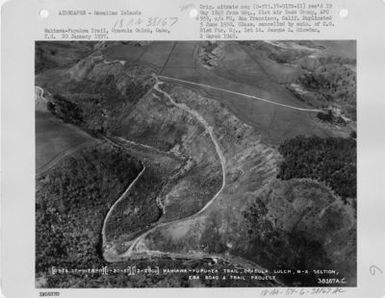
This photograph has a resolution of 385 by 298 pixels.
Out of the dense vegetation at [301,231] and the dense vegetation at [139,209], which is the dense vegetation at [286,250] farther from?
the dense vegetation at [139,209]

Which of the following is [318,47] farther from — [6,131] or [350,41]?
[6,131]

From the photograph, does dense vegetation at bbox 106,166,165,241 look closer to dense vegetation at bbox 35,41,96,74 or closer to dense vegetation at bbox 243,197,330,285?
dense vegetation at bbox 243,197,330,285

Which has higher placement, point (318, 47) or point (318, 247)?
point (318, 47)

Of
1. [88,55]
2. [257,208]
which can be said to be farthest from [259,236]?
[88,55]

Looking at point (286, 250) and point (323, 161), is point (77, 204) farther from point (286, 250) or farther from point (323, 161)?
point (323, 161)

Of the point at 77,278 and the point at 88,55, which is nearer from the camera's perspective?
the point at 77,278

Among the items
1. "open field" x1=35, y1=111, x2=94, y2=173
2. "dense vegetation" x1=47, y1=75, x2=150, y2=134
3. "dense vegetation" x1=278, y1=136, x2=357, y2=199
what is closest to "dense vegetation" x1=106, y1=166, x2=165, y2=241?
"dense vegetation" x1=47, y1=75, x2=150, y2=134
